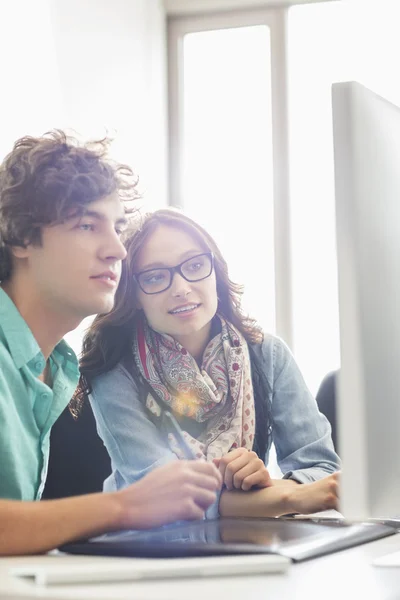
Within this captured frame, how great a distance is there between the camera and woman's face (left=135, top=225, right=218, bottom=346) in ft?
5.32

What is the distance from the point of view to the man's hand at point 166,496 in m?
0.77

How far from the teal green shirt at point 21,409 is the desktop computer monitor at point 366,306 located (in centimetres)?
56

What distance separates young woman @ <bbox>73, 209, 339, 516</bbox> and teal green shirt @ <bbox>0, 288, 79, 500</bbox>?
16.3 inches

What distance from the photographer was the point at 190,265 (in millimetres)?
1630

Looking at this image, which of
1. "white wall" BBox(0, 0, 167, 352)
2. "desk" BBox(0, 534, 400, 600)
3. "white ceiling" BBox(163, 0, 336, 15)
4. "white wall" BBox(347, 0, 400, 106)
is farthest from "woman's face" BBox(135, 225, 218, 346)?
"white ceiling" BBox(163, 0, 336, 15)

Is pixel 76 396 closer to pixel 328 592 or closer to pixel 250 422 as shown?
pixel 250 422

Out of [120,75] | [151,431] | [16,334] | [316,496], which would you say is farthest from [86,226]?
[120,75]

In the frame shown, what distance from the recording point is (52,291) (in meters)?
1.20

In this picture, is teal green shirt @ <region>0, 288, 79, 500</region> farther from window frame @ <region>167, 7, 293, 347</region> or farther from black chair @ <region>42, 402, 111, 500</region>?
window frame @ <region>167, 7, 293, 347</region>

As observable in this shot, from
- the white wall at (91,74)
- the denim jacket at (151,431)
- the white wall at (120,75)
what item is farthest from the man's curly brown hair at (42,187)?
the white wall at (120,75)

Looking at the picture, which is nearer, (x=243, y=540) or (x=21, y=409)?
(x=243, y=540)

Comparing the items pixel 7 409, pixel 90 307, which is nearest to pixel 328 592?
pixel 7 409

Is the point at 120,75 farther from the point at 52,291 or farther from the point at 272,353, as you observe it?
the point at 52,291

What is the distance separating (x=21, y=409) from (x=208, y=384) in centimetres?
70
